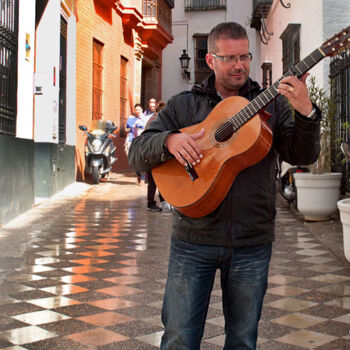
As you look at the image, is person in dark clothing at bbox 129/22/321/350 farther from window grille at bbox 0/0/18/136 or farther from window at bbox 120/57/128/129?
window at bbox 120/57/128/129

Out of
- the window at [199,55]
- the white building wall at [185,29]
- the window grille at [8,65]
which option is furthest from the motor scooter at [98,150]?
the window at [199,55]

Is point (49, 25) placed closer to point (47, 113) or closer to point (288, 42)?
point (47, 113)

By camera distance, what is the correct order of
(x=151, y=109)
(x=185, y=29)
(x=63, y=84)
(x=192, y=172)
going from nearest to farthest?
1. (x=192, y=172)
2. (x=151, y=109)
3. (x=63, y=84)
4. (x=185, y=29)

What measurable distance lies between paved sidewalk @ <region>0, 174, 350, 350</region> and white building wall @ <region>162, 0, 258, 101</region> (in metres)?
20.0

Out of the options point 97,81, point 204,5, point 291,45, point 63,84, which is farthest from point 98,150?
point 204,5

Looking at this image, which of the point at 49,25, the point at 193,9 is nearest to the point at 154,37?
the point at 193,9

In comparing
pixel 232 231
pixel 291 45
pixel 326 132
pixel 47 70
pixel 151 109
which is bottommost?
pixel 232 231

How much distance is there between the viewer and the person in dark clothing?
7.89 ft

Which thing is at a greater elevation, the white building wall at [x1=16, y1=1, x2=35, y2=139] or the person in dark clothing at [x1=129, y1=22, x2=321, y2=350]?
the white building wall at [x1=16, y1=1, x2=35, y2=139]

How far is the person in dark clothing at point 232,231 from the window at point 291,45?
1019cm

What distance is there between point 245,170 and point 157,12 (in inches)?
794

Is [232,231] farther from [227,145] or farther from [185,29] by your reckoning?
[185,29]

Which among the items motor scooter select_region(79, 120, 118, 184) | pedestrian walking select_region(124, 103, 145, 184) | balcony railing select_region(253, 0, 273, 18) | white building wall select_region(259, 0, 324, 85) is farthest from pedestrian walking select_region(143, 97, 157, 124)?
balcony railing select_region(253, 0, 273, 18)

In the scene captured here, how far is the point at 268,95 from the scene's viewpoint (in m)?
2.34
